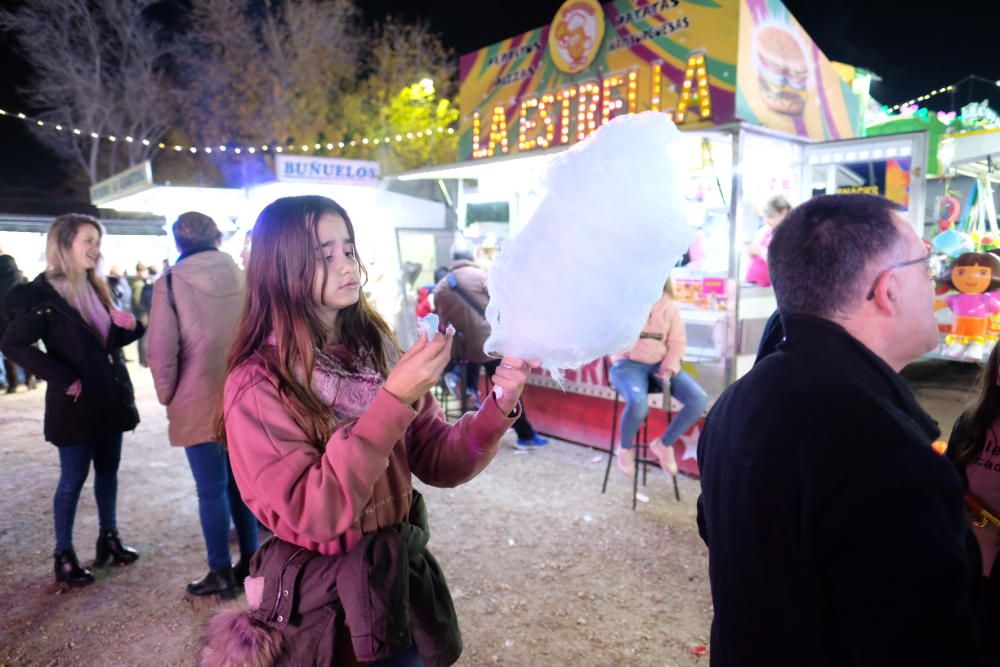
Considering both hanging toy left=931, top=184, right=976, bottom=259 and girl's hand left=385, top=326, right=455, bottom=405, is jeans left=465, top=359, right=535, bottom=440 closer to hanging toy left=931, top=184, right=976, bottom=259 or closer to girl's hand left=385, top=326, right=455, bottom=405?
hanging toy left=931, top=184, right=976, bottom=259

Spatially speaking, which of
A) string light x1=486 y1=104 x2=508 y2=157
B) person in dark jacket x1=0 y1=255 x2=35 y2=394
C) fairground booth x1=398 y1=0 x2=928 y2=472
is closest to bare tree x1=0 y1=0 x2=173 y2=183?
person in dark jacket x1=0 y1=255 x2=35 y2=394

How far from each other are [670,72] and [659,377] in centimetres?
376

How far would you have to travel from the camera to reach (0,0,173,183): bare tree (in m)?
23.3

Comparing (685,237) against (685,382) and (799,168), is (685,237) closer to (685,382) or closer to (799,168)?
(685,382)

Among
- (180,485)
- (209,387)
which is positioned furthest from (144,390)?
(209,387)

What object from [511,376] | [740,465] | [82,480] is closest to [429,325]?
[511,376]

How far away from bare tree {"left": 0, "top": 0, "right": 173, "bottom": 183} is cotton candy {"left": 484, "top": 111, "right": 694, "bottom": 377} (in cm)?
2774

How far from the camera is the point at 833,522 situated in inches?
42.7

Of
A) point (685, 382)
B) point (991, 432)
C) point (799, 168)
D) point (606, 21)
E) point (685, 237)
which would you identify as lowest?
point (685, 382)

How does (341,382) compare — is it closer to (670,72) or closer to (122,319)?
(122,319)

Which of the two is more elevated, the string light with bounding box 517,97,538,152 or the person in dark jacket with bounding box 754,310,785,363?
the string light with bounding box 517,97,538,152

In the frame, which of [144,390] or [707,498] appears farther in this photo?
[144,390]

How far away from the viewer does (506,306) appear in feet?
5.07

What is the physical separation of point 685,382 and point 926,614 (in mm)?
4184
